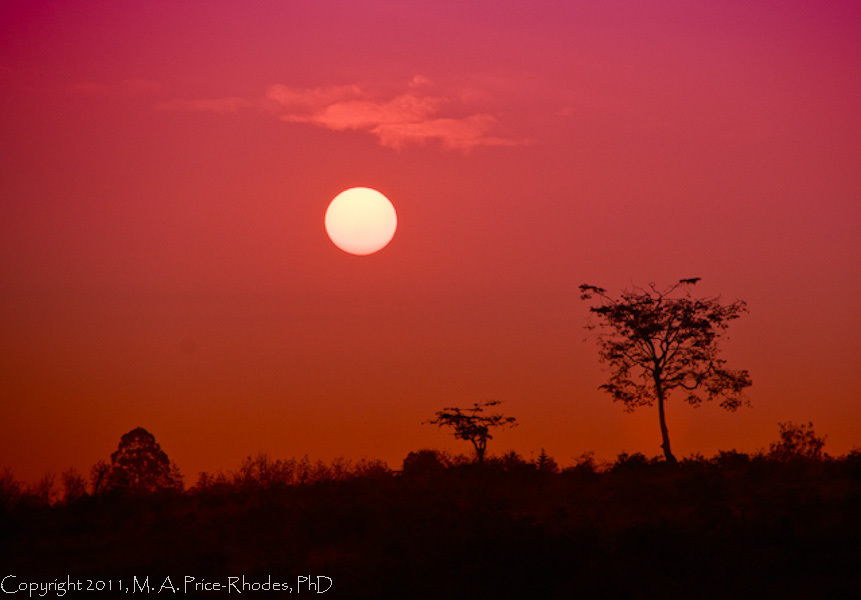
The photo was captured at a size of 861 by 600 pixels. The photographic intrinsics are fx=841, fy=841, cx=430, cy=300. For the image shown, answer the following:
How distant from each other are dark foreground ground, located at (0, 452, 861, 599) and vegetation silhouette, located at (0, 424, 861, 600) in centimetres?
6

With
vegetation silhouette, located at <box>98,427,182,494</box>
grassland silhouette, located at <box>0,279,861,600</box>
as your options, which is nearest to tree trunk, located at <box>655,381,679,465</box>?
grassland silhouette, located at <box>0,279,861,600</box>

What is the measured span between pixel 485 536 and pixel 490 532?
325 mm

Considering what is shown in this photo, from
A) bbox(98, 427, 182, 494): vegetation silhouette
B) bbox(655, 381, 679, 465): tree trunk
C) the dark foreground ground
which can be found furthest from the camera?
bbox(98, 427, 182, 494): vegetation silhouette

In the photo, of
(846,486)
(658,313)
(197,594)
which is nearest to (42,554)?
(197,594)

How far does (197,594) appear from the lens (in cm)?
2191

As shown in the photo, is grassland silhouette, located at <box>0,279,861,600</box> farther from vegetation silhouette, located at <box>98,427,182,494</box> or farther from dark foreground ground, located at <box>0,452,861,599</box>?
vegetation silhouette, located at <box>98,427,182,494</box>

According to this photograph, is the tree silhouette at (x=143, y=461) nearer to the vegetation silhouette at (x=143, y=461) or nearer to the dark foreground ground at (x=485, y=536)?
the vegetation silhouette at (x=143, y=461)

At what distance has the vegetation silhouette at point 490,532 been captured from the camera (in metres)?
21.3

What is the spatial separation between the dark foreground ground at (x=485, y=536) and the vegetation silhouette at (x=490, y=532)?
2.5 inches

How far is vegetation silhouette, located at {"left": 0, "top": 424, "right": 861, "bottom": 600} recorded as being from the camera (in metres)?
21.3

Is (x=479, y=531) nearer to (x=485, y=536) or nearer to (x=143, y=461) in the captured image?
(x=485, y=536)

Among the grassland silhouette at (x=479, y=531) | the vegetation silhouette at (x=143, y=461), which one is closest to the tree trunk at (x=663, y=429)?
the grassland silhouette at (x=479, y=531)

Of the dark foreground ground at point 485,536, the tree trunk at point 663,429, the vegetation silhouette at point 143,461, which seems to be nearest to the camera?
the dark foreground ground at point 485,536

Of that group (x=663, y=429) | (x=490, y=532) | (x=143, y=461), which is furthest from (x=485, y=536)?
(x=143, y=461)
